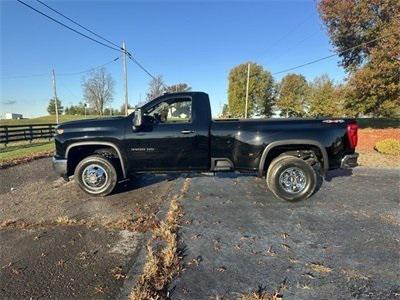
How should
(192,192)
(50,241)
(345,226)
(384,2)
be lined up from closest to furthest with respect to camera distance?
1. (50,241)
2. (345,226)
3. (192,192)
4. (384,2)

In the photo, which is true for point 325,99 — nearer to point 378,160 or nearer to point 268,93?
point 268,93

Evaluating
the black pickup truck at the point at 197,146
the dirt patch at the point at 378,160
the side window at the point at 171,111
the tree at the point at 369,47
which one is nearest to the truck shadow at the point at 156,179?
the black pickup truck at the point at 197,146

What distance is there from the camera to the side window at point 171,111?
248 inches

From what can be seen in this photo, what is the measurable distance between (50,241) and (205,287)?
2.28 meters

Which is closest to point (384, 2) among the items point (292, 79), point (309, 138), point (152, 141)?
point (309, 138)

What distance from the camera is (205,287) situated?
315 cm

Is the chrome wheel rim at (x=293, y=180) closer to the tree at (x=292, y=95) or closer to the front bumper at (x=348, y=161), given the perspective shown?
the front bumper at (x=348, y=161)

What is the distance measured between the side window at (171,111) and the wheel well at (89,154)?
3.50 feet

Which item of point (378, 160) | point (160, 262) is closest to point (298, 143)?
point (160, 262)

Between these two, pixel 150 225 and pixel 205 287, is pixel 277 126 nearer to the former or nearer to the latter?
pixel 150 225

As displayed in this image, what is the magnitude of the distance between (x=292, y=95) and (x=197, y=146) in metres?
64.3

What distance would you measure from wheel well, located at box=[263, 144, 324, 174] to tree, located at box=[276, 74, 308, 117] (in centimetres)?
5797

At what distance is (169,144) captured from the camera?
20.2ft

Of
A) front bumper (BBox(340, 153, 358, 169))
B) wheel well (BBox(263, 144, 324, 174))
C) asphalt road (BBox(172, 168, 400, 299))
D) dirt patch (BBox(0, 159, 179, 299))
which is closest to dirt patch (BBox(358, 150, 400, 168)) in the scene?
asphalt road (BBox(172, 168, 400, 299))
